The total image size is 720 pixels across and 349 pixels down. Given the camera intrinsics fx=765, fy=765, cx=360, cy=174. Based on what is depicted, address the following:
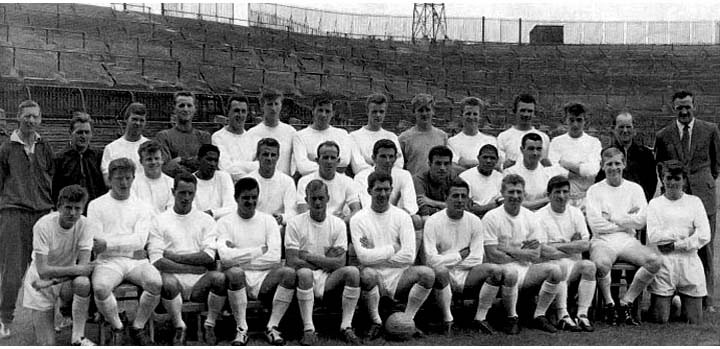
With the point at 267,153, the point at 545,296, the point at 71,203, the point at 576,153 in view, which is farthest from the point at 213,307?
the point at 576,153

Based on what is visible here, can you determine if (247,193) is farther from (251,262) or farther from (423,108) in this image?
(423,108)

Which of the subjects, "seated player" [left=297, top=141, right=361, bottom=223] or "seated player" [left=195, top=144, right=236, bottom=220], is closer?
"seated player" [left=195, top=144, right=236, bottom=220]

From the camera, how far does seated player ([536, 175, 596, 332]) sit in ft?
21.9

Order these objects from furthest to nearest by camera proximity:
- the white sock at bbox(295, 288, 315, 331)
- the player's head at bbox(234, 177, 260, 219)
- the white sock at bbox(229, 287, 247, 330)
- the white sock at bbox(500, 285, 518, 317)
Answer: the white sock at bbox(500, 285, 518, 317) < the player's head at bbox(234, 177, 260, 219) < the white sock at bbox(295, 288, 315, 331) < the white sock at bbox(229, 287, 247, 330)

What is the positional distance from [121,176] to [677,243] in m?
4.96

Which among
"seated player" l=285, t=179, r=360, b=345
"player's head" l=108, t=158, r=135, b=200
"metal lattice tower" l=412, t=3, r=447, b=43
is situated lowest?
"seated player" l=285, t=179, r=360, b=345

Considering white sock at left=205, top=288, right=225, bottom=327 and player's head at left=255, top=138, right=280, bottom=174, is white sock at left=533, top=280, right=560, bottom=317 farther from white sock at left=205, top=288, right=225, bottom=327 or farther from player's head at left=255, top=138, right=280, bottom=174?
white sock at left=205, top=288, right=225, bottom=327

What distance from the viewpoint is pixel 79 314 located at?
226 inches

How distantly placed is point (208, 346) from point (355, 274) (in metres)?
1.27

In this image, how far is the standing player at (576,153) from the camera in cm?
770

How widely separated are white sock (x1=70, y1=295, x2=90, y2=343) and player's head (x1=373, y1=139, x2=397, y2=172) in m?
2.67

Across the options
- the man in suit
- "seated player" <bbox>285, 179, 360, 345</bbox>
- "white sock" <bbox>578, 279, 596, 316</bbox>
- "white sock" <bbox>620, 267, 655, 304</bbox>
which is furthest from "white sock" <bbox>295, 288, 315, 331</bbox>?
the man in suit

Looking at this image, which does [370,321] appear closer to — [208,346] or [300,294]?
[300,294]

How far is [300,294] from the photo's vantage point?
607cm
